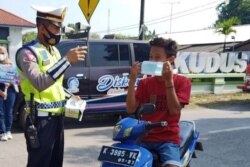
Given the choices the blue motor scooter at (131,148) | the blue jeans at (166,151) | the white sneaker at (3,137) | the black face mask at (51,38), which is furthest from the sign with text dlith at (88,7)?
the blue motor scooter at (131,148)

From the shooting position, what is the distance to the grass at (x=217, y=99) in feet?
43.5

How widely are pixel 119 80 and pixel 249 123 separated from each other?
3258mm

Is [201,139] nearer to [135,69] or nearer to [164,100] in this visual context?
[164,100]

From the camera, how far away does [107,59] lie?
362 inches

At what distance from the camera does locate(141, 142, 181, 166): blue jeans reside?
11.0 feet

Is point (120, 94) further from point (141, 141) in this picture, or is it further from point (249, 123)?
point (141, 141)

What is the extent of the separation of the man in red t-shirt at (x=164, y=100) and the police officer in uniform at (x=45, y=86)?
1.99ft

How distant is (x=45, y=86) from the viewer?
330cm

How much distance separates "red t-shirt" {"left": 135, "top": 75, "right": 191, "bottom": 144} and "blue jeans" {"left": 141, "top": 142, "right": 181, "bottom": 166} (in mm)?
43

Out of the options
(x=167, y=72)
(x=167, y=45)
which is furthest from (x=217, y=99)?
(x=167, y=72)

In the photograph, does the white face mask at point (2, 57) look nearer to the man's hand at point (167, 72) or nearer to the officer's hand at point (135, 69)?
the officer's hand at point (135, 69)

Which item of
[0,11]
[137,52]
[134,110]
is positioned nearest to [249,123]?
[137,52]

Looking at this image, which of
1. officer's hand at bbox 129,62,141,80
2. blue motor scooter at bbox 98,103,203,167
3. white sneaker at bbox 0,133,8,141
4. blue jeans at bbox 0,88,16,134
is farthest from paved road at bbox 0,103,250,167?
officer's hand at bbox 129,62,141,80

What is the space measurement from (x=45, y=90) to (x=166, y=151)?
112cm
